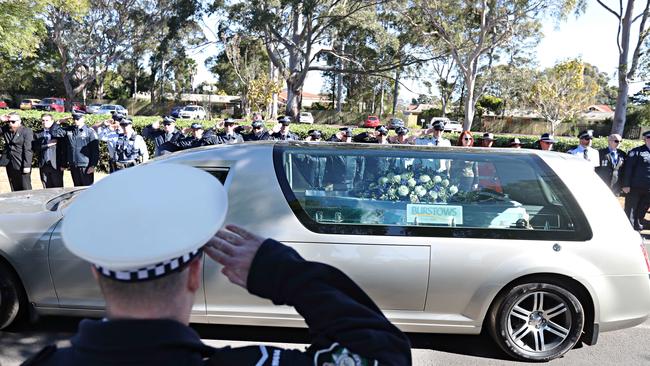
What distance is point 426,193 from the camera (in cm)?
A: 373

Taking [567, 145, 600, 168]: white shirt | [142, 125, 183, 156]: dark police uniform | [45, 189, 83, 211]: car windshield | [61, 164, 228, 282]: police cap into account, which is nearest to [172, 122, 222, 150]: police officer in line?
[142, 125, 183, 156]: dark police uniform

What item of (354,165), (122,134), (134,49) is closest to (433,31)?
(122,134)

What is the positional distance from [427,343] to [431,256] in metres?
0.93

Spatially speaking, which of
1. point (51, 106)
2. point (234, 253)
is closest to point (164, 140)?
point (234, 253)

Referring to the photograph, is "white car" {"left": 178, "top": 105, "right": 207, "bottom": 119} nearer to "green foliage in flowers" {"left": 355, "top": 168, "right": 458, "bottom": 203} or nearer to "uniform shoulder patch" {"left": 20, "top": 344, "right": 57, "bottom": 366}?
"green foliage in flowers" {"left": 355, "top": 168, "right": 458, "bottom": 203}

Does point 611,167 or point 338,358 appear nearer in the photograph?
point 338,358

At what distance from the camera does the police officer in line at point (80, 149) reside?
305 inches

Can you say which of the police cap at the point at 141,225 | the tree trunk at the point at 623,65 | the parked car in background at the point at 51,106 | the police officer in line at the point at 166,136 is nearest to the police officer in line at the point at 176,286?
the police cap at the point at 141,225

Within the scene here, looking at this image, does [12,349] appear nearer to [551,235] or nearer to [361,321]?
[361,321]

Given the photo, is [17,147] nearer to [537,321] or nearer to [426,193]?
[426,193]

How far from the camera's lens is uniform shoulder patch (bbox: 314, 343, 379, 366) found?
100 cm

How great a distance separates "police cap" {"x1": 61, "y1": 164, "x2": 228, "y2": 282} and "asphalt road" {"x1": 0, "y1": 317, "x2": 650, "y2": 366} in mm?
2992

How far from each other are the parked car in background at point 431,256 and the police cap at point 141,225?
7.99 feet

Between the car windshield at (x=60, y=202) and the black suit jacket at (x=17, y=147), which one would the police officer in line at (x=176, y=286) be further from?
the black suit jacket at (x=17, y=147)
